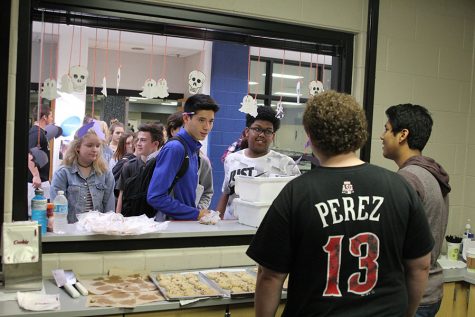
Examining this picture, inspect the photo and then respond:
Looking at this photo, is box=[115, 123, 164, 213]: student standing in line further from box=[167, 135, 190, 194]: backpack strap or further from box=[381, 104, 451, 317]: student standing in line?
box=[381, 104, 451, 317]: student standing in line

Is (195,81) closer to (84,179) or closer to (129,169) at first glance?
(84,179)

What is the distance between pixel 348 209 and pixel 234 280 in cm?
102

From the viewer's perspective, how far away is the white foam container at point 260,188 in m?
2.66

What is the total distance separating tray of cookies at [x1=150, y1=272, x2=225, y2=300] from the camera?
6.80ft

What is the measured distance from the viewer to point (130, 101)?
6938 millimetres

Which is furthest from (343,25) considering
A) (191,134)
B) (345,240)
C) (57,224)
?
(57,224)

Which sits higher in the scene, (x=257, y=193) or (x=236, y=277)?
(x=257, y=193)

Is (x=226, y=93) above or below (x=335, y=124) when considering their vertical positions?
above

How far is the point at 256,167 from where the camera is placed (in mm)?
3332

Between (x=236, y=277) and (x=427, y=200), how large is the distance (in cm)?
97

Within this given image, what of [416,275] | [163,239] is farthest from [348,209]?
[163,239]

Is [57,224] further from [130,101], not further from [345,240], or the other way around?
[130,101]

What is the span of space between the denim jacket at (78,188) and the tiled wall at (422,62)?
984 millimetres

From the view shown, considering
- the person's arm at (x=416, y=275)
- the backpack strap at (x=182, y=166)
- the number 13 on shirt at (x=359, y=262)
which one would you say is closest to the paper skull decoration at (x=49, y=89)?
the backpack strap at (x=182, y=166)
